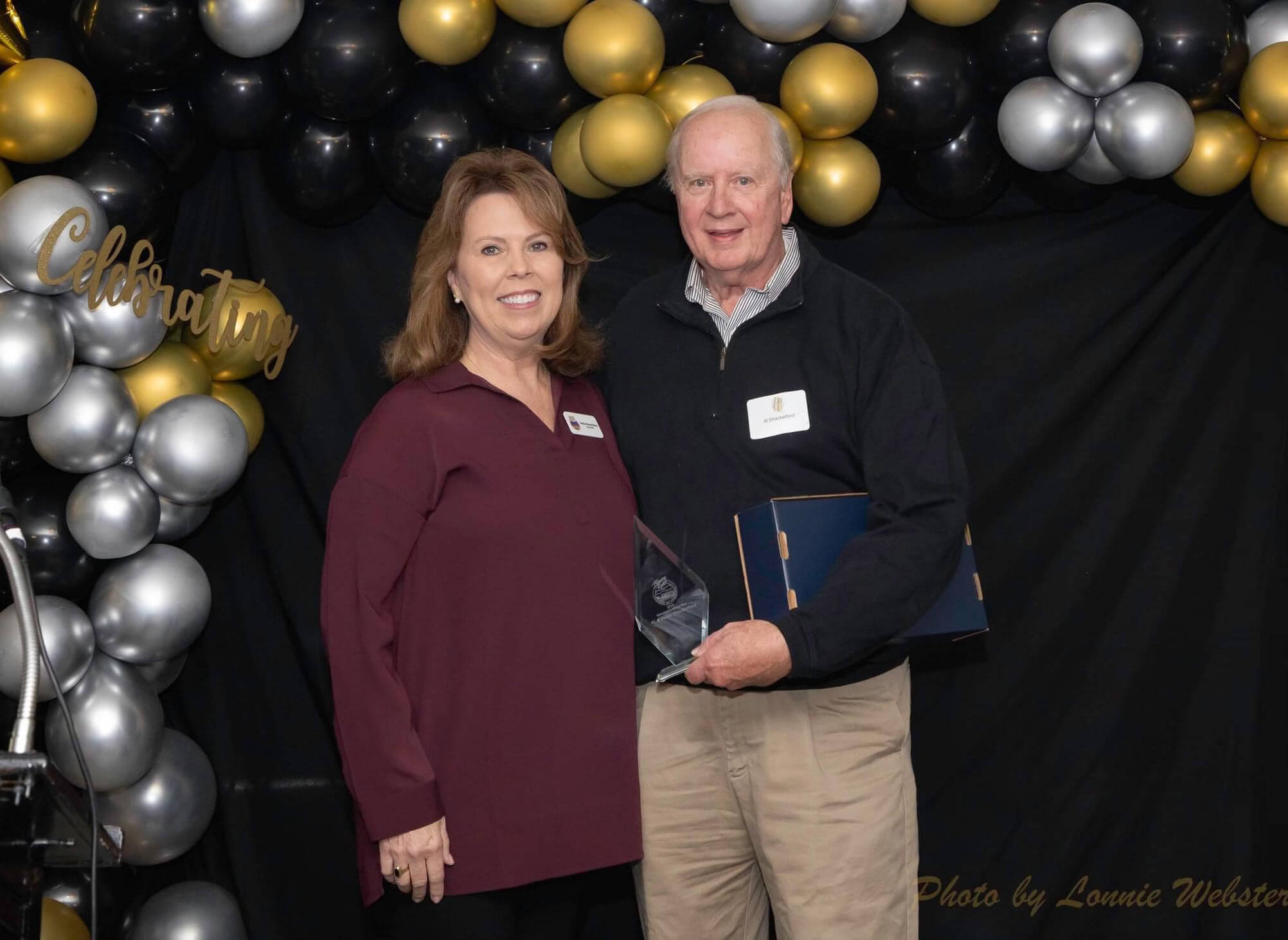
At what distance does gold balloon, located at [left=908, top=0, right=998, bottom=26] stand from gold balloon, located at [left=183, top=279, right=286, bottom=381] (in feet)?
5.11

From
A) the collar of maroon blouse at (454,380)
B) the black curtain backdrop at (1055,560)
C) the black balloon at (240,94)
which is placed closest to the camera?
the collar of maroon blouse at (454,380)

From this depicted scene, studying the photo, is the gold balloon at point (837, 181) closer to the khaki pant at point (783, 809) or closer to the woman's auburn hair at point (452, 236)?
the woman's auburn hair at point (452, 236)

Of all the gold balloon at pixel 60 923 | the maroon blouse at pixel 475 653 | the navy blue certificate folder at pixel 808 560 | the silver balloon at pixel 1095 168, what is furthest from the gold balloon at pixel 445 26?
the gold balloon at pixel 60 923

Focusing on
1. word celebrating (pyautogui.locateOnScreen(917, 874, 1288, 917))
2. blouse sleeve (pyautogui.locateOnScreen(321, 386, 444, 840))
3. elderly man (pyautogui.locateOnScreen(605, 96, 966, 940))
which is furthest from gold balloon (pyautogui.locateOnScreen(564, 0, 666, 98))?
word celebrating (pyautogui.locateOnScreen(917, 874, 1288, 917))

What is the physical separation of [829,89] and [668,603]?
1.17 meters

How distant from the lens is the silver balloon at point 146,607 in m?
2.60

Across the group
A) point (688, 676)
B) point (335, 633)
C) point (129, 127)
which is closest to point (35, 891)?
point (335, 633)

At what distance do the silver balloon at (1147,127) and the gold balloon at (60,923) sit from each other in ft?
8.53

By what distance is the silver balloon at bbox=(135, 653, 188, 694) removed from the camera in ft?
8.93

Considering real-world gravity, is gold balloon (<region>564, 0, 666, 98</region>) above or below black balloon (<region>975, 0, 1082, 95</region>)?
above

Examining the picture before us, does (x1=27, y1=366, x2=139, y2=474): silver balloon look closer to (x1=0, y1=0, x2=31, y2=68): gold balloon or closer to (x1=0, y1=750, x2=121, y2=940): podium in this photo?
(x1=0, y1=0, x2=31, y2=68): gold balloon

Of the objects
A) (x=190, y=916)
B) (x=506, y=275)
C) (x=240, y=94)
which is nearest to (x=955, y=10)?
(x=506, y=275)

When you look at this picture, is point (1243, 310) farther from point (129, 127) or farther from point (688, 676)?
point (129, 127)

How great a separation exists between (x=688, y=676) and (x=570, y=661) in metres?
0.21
